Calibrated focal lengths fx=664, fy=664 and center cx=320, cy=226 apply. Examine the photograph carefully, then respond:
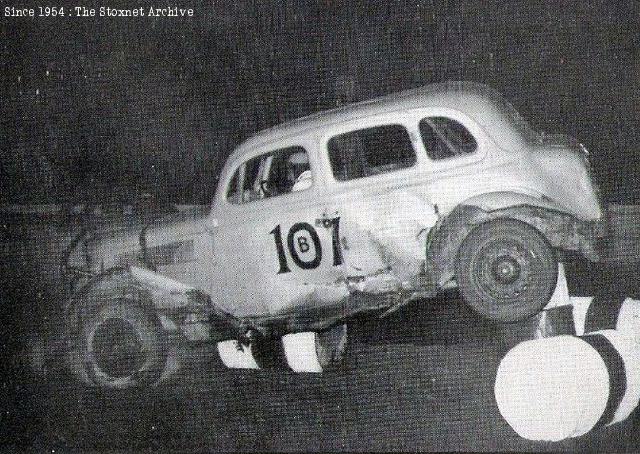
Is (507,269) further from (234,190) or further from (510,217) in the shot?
(234,190)

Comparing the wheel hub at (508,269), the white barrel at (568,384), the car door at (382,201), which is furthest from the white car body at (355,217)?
the white barrel at (568,384)

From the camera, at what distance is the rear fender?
61.0 inches

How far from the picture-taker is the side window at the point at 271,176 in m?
1.69

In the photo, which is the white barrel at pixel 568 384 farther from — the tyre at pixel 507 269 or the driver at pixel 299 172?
the driver at pixel 299 172

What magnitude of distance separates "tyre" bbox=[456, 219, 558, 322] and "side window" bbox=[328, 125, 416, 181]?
25 cm

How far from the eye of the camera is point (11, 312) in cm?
174

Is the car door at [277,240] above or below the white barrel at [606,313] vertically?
above

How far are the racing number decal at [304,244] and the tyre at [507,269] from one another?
0.98 ft

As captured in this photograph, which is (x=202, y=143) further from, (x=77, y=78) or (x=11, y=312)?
(x=11, y=312)

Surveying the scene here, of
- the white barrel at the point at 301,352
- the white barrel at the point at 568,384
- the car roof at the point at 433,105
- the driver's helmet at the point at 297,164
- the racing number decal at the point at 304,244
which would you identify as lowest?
the white barrel at the point at 568,384

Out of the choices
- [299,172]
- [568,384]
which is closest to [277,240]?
[299,172]

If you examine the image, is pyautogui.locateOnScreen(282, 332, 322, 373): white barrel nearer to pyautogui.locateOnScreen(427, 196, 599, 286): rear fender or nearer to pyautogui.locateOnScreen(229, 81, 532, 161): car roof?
pyautogui.locateOnScreen(427, 196, 599, 286): rear fender

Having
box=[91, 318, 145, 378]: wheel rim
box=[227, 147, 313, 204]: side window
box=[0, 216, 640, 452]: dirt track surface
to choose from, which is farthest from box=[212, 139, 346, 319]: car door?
box=[91, 318, 145, 378]: wheel rim

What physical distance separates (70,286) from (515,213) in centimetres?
115
